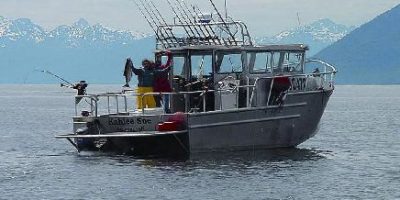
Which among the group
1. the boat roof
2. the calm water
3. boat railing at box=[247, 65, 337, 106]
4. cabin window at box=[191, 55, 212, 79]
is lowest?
the calm water

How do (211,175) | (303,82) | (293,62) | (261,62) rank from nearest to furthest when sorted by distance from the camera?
1. (211,175)
2. (303,82)
3. (261,62)
4. (293,62)

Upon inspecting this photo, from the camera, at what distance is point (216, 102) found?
36531 mm

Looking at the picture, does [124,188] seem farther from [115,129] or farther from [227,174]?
[115,129]

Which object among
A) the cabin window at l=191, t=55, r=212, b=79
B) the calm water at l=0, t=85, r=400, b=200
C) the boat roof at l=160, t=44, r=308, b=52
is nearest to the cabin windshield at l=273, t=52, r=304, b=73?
the boat roof at l=160, t=44, r=308, b=52

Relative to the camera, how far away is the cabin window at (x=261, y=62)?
38.2m

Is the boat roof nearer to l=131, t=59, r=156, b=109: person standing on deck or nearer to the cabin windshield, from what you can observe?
the cabin windshield

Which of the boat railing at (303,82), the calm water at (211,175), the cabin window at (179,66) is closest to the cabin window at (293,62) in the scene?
the boat railing at (303,82)

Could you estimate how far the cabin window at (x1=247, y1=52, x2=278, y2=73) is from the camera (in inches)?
1503

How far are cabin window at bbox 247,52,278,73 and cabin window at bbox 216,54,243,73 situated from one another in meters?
0.42

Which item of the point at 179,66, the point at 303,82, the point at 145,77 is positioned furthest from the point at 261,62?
the point at 145,77

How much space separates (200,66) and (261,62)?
96.6 inches

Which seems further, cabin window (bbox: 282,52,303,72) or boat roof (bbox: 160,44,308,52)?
cabin window (bbox: 282,52,303,72)

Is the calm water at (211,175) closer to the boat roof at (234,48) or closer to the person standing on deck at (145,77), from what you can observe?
the person standing on deck at (145,77)

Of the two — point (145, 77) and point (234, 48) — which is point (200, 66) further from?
point (145, 77)
